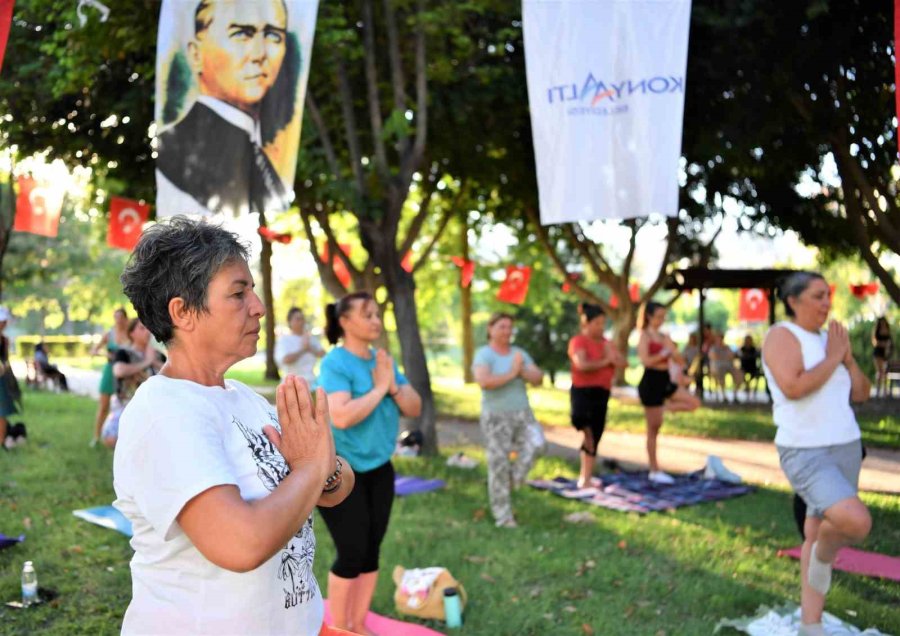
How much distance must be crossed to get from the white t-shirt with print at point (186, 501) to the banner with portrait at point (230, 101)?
4956 millimetres

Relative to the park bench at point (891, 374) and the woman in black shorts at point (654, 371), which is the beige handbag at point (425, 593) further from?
the park bench at point (891, 374)

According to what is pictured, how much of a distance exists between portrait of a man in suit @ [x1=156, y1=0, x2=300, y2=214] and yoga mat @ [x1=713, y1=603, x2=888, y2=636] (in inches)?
167

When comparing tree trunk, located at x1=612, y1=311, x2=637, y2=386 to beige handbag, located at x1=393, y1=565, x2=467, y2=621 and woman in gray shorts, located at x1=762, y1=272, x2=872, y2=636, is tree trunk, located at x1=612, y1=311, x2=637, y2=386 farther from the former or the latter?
woman in gray shorts, located at x1=762, y1=272, x2=872, y2=636

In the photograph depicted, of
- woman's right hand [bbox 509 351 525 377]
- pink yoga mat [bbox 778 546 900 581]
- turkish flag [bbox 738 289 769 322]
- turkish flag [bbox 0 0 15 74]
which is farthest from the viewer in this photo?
turkish flag [bbox 738 289 769 322]

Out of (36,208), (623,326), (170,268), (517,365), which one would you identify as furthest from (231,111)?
(623,326)

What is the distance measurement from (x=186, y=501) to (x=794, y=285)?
12.6 ft

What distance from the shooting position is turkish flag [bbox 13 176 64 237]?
13711 millimetres

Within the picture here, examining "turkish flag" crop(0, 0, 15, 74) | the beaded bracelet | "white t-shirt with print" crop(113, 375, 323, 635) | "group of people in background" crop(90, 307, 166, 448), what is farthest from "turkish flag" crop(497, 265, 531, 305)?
"white t-shirt with print" crop(113, 375, 323, 635)

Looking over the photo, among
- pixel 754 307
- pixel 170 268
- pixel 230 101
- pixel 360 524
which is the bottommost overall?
pixel 360 524

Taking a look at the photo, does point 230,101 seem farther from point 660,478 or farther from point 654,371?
point 660,478

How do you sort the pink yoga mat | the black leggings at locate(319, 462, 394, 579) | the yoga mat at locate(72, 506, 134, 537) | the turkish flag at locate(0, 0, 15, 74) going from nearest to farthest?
the turkish flag at locate(0, 0, 15, 74) → the black leggings at locate(319, 462, 394, 579) → the pink yoga mat → the yoga mat at locate(72, 506, 134, 537)

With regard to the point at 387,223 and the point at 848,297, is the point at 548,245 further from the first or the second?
the point at 848,297

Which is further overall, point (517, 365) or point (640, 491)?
point (640, 491)

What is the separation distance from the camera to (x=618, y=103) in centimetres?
550
